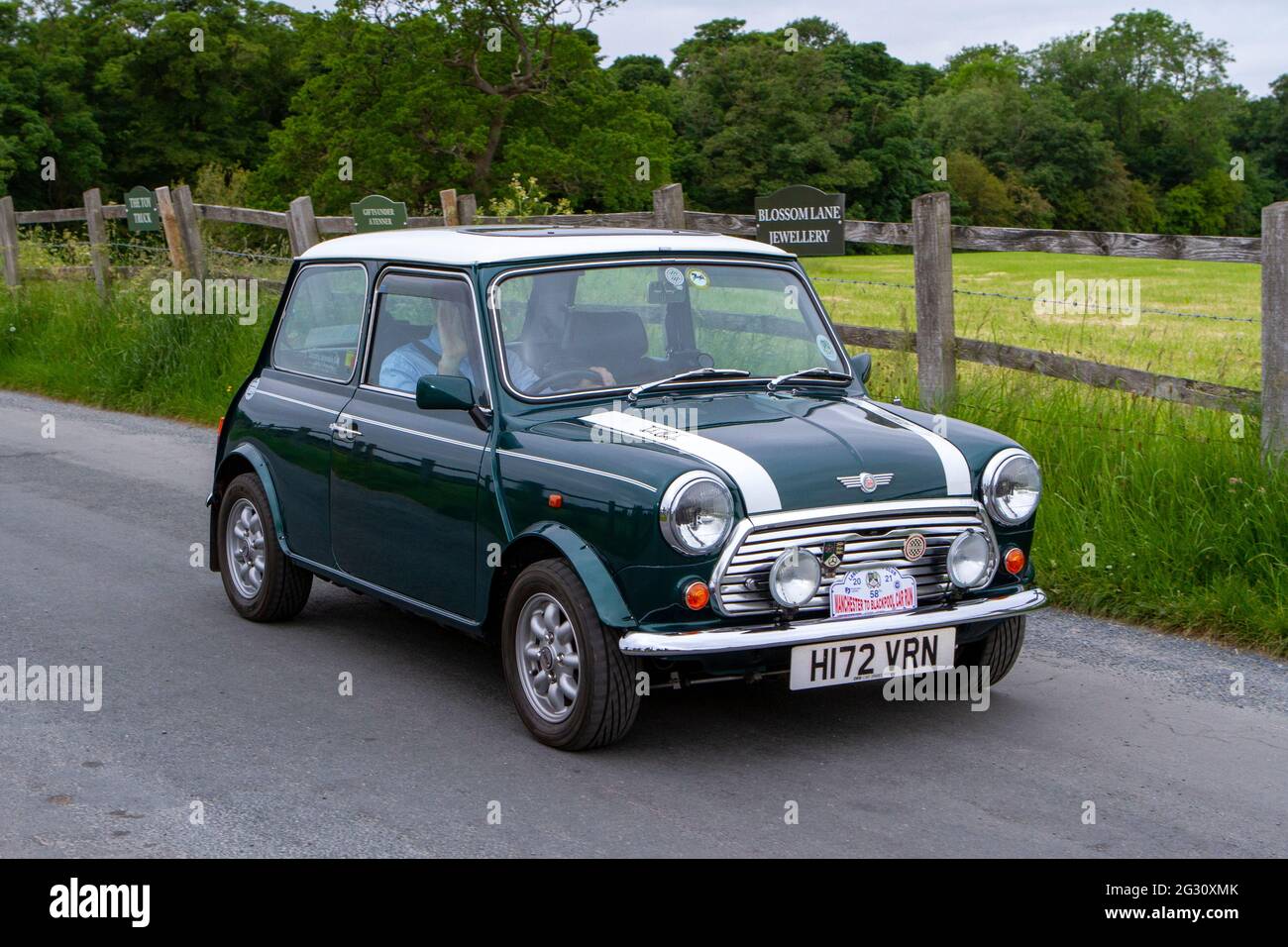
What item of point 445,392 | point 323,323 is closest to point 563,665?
point 445,392

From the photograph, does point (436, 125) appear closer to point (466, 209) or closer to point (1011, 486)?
point (466, 209)

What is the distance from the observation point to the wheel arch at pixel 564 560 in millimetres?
5152

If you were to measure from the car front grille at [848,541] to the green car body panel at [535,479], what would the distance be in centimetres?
5

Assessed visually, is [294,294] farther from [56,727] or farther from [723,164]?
[723,164]

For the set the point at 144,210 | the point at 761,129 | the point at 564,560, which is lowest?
the point at 564,560

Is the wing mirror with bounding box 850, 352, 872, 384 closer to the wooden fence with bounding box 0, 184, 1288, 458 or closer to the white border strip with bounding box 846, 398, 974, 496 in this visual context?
the white border strip with bounding box 846, 398, 974, 496

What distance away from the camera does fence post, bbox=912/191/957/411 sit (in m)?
9.90

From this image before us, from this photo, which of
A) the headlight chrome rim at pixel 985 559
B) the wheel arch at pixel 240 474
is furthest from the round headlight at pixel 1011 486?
the wheel arch at pixel 240 474

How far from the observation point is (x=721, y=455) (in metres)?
5.26

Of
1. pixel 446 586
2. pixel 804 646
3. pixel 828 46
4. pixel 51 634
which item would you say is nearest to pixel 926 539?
pixel 804 646

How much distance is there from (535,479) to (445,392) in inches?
22.7

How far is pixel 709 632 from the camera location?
200 inches

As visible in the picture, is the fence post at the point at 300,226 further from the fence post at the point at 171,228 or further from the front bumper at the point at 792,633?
the front bumper at the point at 792,633
